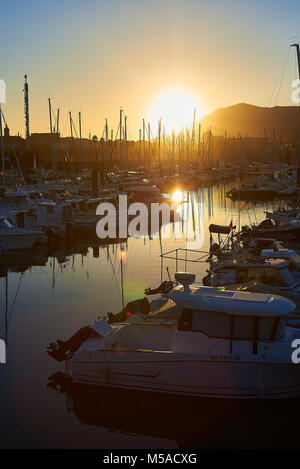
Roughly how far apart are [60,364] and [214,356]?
17.3ft

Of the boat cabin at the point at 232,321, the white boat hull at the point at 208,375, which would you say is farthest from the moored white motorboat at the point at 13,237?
the boat cabin at the point at 232,321

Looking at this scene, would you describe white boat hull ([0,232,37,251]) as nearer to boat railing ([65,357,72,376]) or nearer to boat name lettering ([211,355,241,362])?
boat railing ([65,357,72,376])

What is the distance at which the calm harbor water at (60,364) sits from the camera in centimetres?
1242

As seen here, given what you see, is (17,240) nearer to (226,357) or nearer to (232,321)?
(232,321)

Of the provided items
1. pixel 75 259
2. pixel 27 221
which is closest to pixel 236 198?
pixel 27 221

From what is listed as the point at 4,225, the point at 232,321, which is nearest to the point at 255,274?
the point at 232,321

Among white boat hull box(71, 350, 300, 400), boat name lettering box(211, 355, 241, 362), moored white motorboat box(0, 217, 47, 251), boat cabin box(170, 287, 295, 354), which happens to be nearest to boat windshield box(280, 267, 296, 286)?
boat cabin box(170, 287, 295, 354)

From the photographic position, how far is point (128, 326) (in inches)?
584

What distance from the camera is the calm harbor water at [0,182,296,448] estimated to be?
1242cm

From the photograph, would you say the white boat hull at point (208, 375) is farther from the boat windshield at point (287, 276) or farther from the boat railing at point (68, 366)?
the boat windshield at point (287, 276)

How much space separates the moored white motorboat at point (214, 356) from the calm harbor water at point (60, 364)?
689 millimetres

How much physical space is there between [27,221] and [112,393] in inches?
1090

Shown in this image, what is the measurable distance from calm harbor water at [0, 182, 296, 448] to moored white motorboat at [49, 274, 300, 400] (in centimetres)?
69
